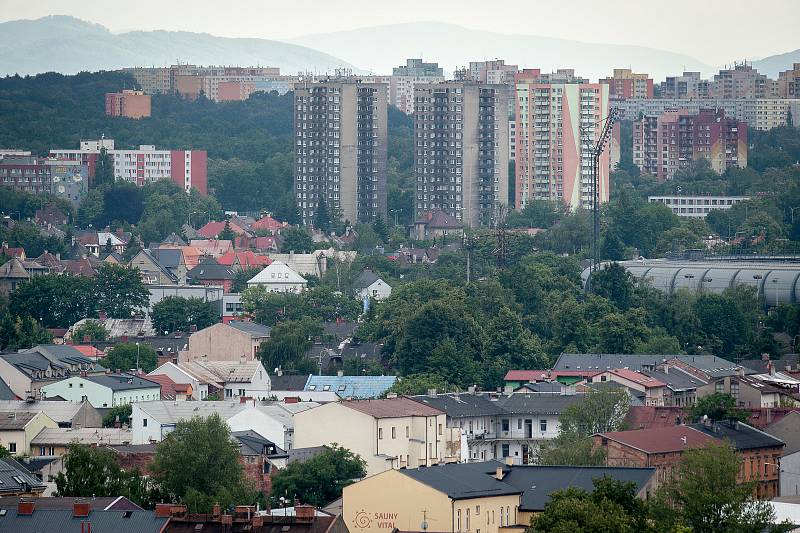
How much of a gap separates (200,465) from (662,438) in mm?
11564

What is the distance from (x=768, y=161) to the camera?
185 metres

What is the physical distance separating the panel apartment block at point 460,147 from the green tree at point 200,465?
10247 centimetres

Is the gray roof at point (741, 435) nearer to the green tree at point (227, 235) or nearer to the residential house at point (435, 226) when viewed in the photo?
the green tree at point (227, 235)

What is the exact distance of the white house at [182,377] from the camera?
74.0 metres

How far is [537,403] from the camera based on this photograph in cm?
6519

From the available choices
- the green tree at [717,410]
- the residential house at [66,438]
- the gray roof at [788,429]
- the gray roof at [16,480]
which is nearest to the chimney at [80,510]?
the gray roof at [16,480]

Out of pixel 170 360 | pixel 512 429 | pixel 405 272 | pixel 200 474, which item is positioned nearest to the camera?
pixel 200 474

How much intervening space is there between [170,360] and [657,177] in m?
109

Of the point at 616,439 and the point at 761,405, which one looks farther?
the point at 761,405

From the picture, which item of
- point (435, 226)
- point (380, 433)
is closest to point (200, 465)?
point (380, 433)

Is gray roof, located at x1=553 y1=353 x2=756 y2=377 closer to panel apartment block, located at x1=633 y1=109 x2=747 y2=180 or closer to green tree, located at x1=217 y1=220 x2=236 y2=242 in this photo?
green tree, located at x1=217 y1=220 x2=236 y2=242

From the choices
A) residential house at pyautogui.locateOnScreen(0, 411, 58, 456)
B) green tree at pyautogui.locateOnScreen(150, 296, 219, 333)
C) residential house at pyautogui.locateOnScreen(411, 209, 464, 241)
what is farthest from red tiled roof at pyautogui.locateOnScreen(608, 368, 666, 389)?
residential house at pyautogui.locateOnScreen(411, 209, 464, 241)

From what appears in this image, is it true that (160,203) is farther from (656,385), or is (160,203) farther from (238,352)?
(656,385)

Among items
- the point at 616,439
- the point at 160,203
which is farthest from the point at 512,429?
the point at 160,203
